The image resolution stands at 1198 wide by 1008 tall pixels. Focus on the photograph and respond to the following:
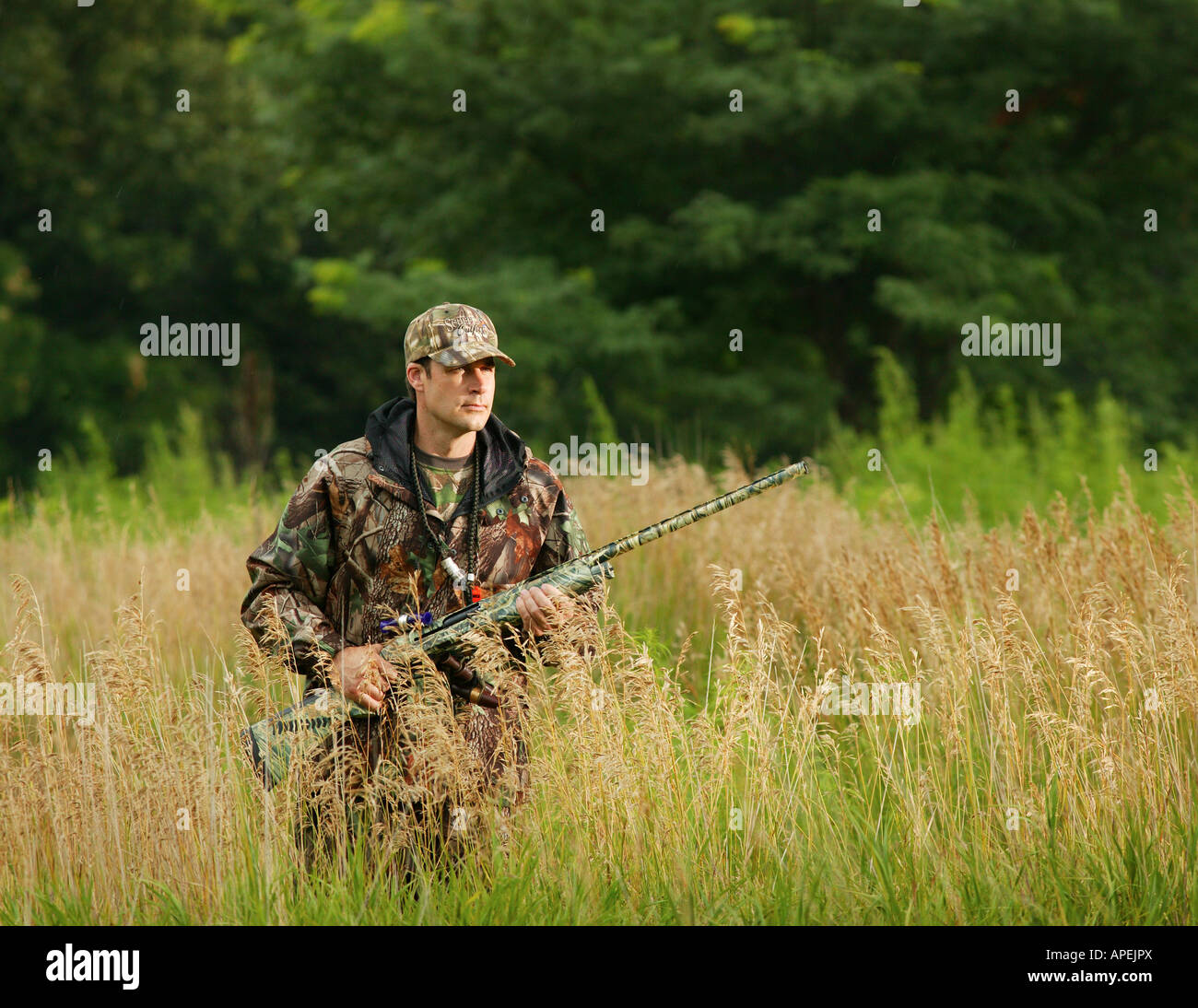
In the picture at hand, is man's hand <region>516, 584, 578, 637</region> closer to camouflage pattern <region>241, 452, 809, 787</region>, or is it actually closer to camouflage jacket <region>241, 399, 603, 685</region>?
camouflage pattern <region>241, 452, 809, 787</region>

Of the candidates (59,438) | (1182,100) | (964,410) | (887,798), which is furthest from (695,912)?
(59,438)

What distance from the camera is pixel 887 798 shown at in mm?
4484

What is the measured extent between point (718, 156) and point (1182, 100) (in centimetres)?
540

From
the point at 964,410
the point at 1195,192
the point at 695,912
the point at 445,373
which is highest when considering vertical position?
the point at 1195,192

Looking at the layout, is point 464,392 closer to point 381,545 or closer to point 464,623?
point 381,545

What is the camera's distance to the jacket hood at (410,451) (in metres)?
4.27

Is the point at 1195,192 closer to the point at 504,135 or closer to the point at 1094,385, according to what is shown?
the point at 1094,385
